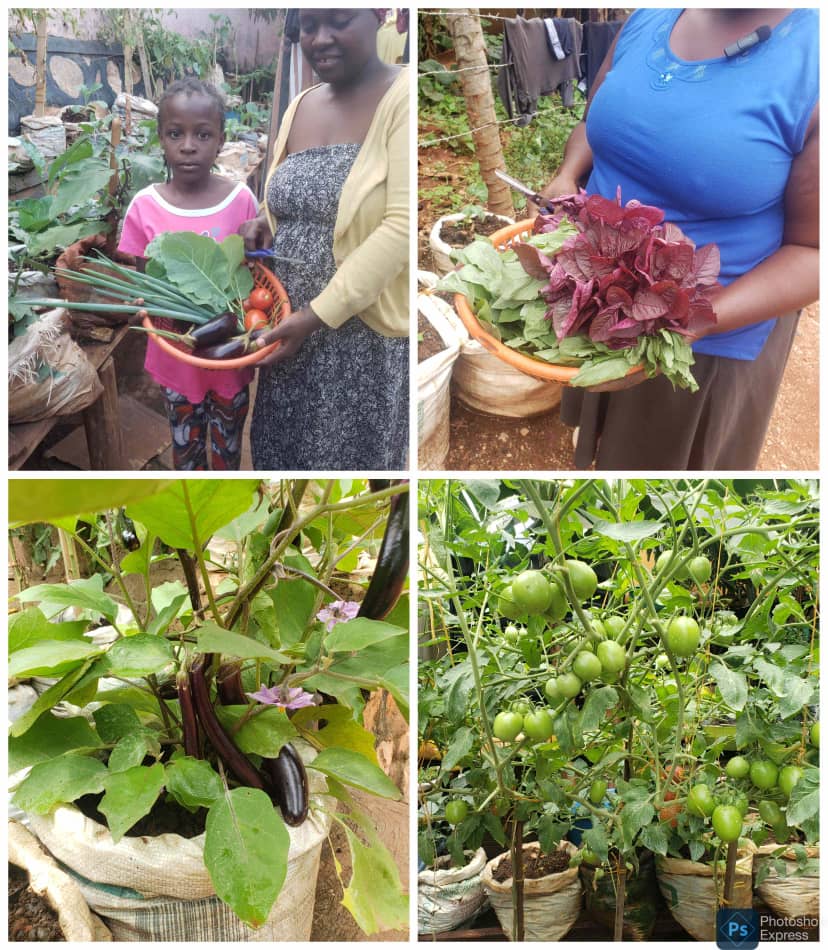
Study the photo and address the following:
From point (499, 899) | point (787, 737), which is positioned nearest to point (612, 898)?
point (499, 899)

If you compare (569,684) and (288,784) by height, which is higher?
(569,684)

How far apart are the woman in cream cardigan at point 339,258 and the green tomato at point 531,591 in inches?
11.5

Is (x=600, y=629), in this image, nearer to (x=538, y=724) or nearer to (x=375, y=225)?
(x=538, y=724)

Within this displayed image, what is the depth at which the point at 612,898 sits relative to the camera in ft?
2.59

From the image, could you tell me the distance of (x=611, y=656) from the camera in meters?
0.55

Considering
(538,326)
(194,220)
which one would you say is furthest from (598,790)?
(194,220)

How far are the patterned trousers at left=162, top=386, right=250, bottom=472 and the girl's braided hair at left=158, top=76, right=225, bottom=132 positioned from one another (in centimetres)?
27

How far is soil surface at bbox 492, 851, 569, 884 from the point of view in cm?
83

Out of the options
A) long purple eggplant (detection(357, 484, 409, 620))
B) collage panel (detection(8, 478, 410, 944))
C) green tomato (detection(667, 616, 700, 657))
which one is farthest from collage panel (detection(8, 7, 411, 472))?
green tomato (detection(667, 616, 700, 657))

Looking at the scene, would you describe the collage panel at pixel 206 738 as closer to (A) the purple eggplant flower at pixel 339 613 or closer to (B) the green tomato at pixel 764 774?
(A) the purple eggplant flower at pixel 339 613

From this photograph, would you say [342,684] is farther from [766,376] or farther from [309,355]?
[766,376]

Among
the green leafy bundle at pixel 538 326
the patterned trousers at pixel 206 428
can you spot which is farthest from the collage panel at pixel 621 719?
the patterned trousers at pixel 206 428

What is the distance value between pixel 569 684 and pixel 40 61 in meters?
0.70

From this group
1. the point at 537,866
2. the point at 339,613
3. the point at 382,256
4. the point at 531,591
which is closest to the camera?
the point at 531,591
